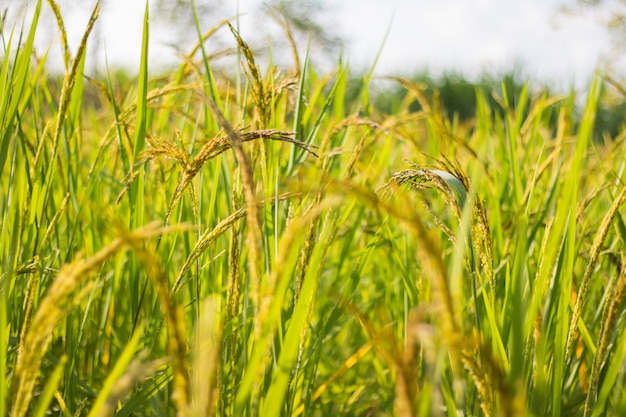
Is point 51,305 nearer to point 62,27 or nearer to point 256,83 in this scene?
point 256,83

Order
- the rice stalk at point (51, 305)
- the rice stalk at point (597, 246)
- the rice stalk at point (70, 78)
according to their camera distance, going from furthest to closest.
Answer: the rice stalk at point (70, 78), the rice stalk at point (597, 246), the rice stalk at point (51, 305)

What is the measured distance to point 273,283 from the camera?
50 centimetres

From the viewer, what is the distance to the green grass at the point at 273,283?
49cm

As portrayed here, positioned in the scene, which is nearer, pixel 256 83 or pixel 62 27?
pixel 256 83

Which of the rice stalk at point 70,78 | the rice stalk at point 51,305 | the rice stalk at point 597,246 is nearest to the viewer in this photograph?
the rice stalk at point 51,305

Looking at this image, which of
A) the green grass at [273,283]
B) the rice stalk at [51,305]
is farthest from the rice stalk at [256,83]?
the rice stalk at [51,305]

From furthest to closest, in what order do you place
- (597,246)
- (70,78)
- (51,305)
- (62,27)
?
1. (62,27)
2. (70,78)
3. (597,246)
4. (51,305)

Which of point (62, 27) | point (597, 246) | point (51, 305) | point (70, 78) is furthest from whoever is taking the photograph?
point (62, 27)

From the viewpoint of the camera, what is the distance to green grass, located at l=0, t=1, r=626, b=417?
49 centimetres

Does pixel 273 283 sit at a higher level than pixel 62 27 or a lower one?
lower

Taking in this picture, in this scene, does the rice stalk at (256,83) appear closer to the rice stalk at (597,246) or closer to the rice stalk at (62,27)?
the rice stalk at (62,27)

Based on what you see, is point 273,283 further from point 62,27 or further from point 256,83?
point 62,27

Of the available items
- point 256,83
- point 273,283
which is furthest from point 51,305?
point 256,83

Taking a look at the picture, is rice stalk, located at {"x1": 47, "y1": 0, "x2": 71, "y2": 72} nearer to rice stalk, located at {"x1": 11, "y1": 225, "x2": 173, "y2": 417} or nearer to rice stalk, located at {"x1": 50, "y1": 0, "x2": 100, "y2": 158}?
rice stalk, located at {"x1": 50, "y1": 0, "x2": 100, "y2": 158}
